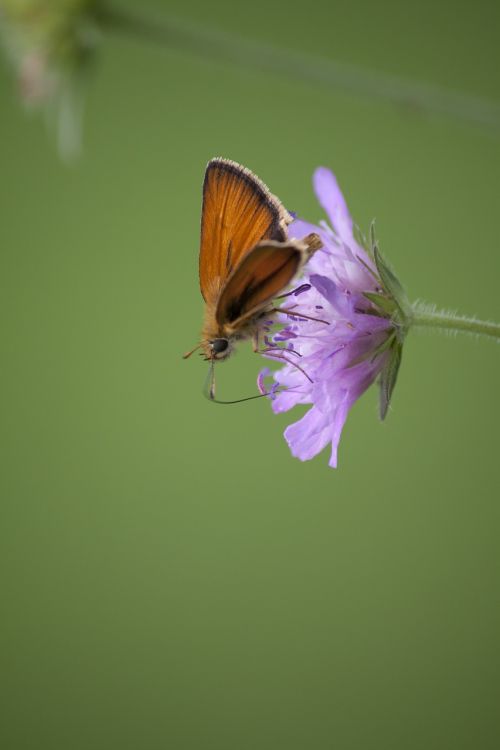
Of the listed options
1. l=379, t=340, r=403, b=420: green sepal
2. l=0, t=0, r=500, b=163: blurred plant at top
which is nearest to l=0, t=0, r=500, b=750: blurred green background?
l=0, t=0, r=500, b=163: blurred plant at top

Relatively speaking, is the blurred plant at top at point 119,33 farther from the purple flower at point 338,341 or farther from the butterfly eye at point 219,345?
the butterfly eye at point 219,345

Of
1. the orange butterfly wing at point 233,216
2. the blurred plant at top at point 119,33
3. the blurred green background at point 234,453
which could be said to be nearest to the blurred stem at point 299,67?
the blurred plant at top at point 119,33

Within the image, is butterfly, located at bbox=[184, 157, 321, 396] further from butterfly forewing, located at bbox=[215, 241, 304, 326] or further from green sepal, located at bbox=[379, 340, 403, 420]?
green sepal, located at bbox=[379, 340, 403, 420]

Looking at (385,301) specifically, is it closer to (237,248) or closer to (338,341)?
(338,341)

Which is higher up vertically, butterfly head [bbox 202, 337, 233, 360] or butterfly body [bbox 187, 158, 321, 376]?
butterfly body [bbox 187, 158, 321, 376]

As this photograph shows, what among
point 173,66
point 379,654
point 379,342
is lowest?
point 379,654

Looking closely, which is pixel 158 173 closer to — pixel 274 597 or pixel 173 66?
pixel 173 66

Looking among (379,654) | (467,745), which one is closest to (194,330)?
(379,654)
